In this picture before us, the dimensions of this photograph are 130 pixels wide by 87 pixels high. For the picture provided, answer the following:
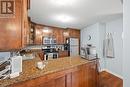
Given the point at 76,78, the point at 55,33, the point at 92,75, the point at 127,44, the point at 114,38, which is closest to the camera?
the point at 127,44

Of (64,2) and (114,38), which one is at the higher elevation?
(64,2)

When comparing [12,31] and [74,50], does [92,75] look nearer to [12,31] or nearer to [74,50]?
[12,31]

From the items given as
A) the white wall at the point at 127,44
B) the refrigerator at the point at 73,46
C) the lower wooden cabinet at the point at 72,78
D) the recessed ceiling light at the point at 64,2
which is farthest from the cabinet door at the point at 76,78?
the refrigerator at the point at 73,46

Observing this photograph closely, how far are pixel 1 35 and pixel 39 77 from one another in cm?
66

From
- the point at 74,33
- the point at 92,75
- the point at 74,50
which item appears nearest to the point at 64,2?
the point at 92,75

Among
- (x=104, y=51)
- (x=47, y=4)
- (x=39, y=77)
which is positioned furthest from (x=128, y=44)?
(x=104, y=51)

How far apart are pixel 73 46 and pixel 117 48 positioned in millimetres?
2757

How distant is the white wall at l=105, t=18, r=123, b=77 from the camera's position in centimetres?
498

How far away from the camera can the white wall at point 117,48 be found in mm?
4984

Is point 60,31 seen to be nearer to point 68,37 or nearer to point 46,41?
point 68,37

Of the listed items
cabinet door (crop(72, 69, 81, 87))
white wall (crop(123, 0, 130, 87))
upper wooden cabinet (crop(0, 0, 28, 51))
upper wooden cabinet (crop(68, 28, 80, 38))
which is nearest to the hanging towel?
upper wooden cabinet (crop(68, 28, 80, 38))

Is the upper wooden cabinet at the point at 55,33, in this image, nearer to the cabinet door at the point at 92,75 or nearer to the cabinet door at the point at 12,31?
the cabinet door at the point at 92,75

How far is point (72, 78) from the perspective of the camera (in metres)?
2.23

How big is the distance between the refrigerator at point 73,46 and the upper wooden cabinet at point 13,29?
19.1 feet
